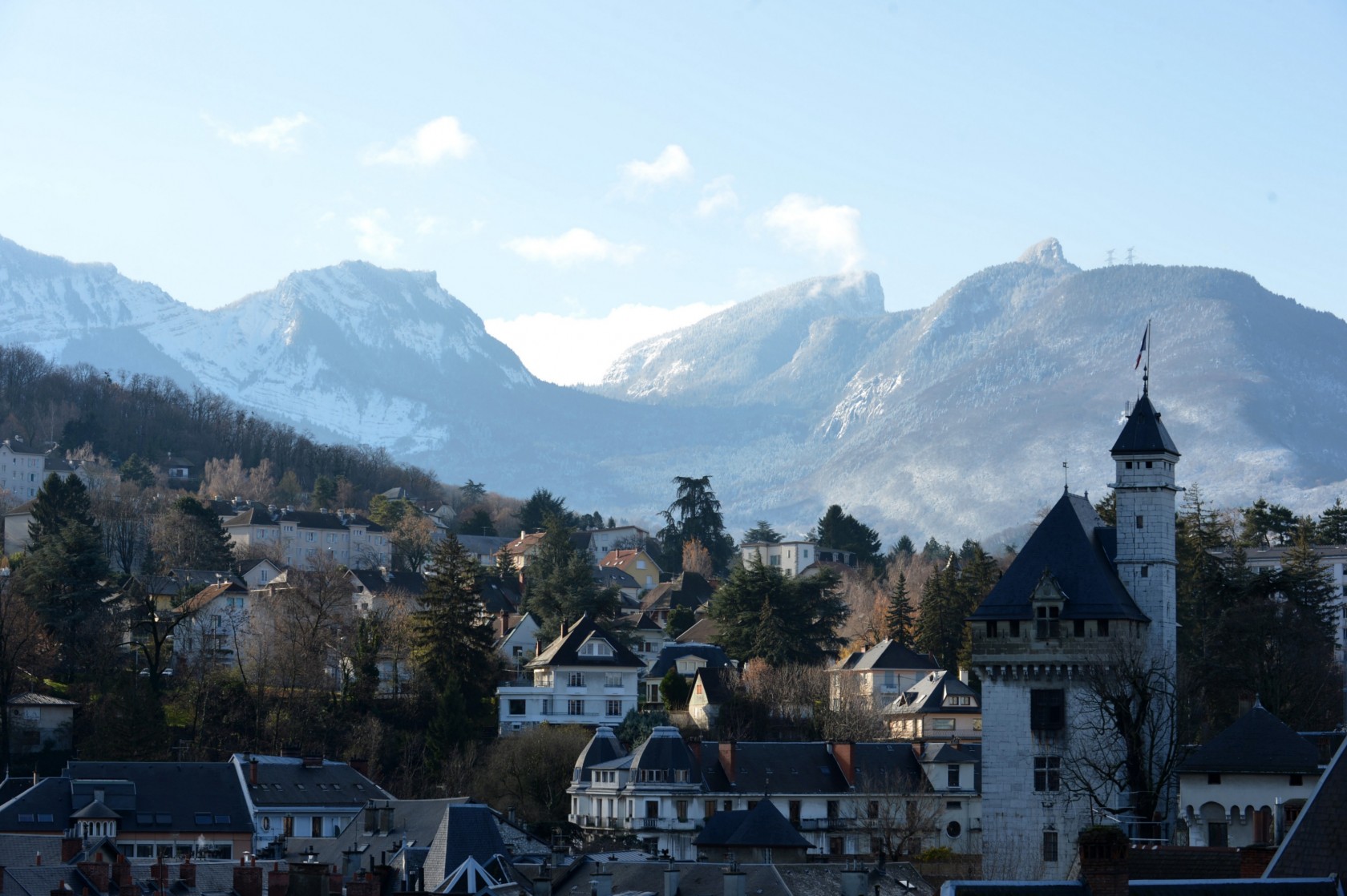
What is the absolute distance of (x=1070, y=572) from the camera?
7219 centimetres

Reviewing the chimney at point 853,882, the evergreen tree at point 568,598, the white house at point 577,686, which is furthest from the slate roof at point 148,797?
the evergreen tree at point 568,598

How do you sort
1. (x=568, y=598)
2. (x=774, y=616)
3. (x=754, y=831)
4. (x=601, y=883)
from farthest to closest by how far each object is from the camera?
1. (x=568, y=598)
2. (x=774, y=616)
3. (x=754, y=831)
4. (x=601, y=883)

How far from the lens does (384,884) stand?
60125mm

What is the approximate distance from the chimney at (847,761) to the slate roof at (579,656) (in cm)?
1944

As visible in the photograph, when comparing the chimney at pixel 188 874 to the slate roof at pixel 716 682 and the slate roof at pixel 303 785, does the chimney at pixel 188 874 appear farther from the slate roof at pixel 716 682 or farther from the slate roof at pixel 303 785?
the slate roof at pixel 716 682

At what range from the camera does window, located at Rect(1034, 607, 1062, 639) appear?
70938 millimetres

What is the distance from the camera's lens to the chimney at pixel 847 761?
3529 inches

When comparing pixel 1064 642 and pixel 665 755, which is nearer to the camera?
pixel 1064 642

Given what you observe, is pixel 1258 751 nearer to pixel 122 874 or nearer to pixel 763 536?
pixel 122 874

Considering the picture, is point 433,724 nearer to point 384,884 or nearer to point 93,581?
point 93,581

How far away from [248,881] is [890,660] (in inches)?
2229

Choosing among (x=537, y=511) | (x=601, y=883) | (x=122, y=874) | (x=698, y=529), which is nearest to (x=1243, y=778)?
(x=601, y=883)

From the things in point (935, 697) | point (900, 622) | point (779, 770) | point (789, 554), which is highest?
point (789, 554)

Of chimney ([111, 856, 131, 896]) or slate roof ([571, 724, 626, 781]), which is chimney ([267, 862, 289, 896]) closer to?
chimney ([111, 856, 131, 896])
